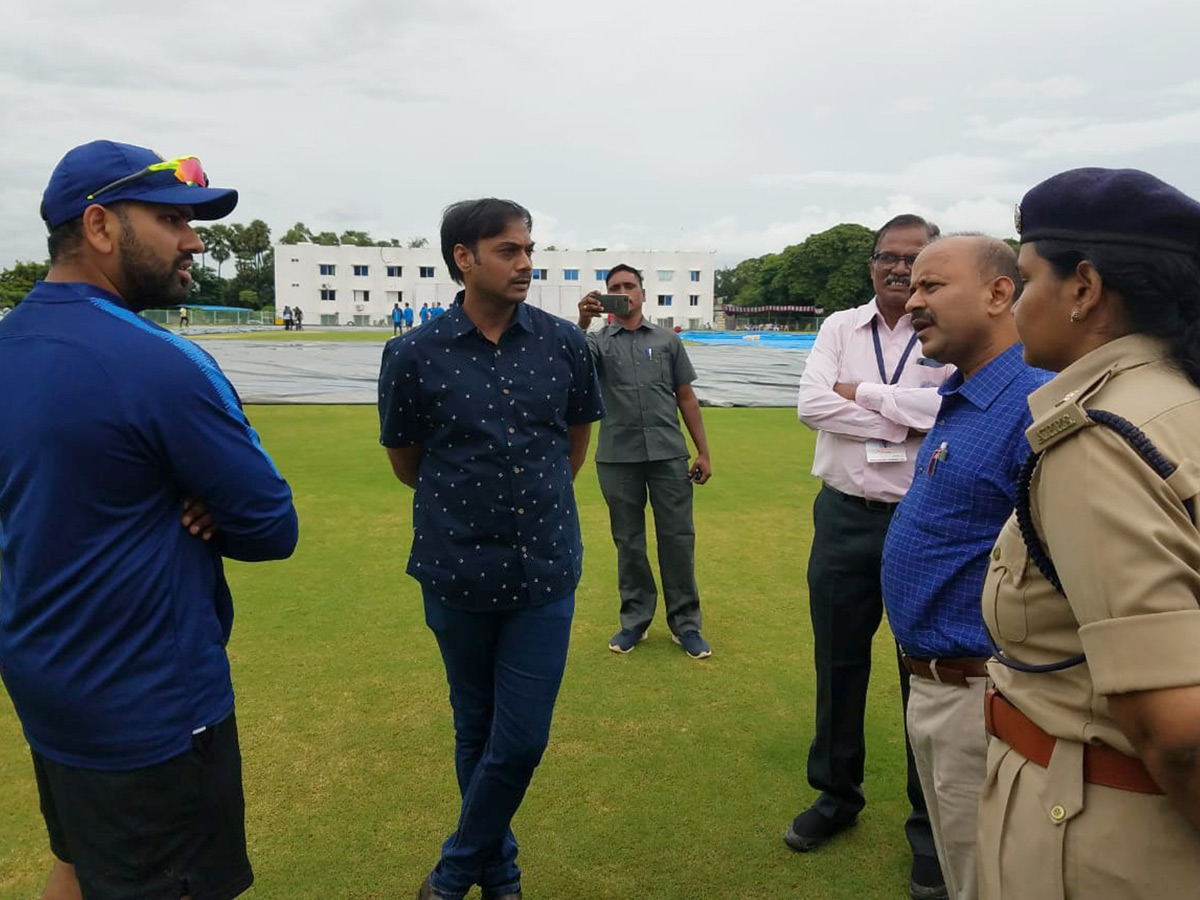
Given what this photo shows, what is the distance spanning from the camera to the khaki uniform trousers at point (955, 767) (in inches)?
87.2

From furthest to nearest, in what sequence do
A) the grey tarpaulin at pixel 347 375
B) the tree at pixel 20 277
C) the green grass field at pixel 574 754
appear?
1. the tree at pixel 20 277
2. the grey tarpaulin at pixel 347 375
3. the green grass field at pixel 574 754

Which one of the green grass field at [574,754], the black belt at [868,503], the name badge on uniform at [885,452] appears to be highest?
the name badge on uniform at [885,452]

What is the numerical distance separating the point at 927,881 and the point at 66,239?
122 inches

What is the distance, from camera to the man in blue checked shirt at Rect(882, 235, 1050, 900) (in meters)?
2.24

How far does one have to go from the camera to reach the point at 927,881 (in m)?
2.87

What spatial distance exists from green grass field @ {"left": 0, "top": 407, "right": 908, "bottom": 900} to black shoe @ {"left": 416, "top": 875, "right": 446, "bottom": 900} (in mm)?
62

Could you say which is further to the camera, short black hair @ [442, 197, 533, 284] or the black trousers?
the black trousers

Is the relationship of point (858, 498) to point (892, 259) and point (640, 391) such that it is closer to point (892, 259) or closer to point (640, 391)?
point (892, 259)

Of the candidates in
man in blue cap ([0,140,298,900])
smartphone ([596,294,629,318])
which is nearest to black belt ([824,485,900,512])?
man in blue cap ([0,140,298,900])

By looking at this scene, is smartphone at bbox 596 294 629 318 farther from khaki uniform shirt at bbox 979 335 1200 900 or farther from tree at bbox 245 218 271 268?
tree at bbox 245 218 271 268

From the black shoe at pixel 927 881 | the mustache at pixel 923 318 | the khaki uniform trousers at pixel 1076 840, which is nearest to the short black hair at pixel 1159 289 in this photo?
the khaki uniform trousers at pixel 1076 840

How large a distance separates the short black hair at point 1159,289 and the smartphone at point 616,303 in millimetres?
3867

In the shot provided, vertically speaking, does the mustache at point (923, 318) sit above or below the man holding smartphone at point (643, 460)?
above

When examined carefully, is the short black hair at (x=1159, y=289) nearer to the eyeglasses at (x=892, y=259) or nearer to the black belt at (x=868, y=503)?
the black belt at (x=868, y=503)
